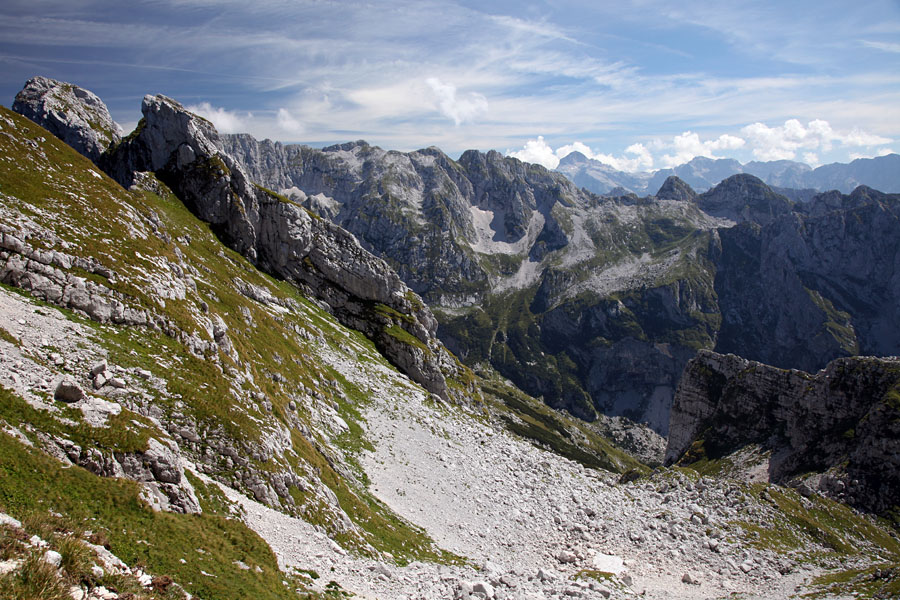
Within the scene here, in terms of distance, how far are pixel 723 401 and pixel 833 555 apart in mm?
60399

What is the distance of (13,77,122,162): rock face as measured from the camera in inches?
5157

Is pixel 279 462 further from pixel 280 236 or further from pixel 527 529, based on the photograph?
pixel 280 236

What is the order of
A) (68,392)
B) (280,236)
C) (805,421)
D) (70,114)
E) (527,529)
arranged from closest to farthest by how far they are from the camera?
(68,392) → (527,529) → (805,421) → (280,236) → (70,114)

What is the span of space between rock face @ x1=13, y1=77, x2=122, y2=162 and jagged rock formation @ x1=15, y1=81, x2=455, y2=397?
35.1m

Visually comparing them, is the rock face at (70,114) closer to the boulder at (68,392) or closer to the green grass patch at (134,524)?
the boulder at (68,392)

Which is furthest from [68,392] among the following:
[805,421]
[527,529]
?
[805,421]

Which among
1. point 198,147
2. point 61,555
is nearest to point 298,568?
point 61,555

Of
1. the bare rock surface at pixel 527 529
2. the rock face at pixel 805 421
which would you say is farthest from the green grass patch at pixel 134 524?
the rock face at pixel 805 421

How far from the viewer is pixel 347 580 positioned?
21.3 m

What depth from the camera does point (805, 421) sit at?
8550 cm

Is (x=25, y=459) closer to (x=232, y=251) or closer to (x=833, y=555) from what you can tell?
(x=833, y=555)

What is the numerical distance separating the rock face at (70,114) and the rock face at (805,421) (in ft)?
574

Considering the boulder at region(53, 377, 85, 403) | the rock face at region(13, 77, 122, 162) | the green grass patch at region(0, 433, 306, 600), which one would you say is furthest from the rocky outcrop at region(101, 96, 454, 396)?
→ the green grass patch at region(0, 433, 306, 600)

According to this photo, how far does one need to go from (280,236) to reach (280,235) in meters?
0.21
